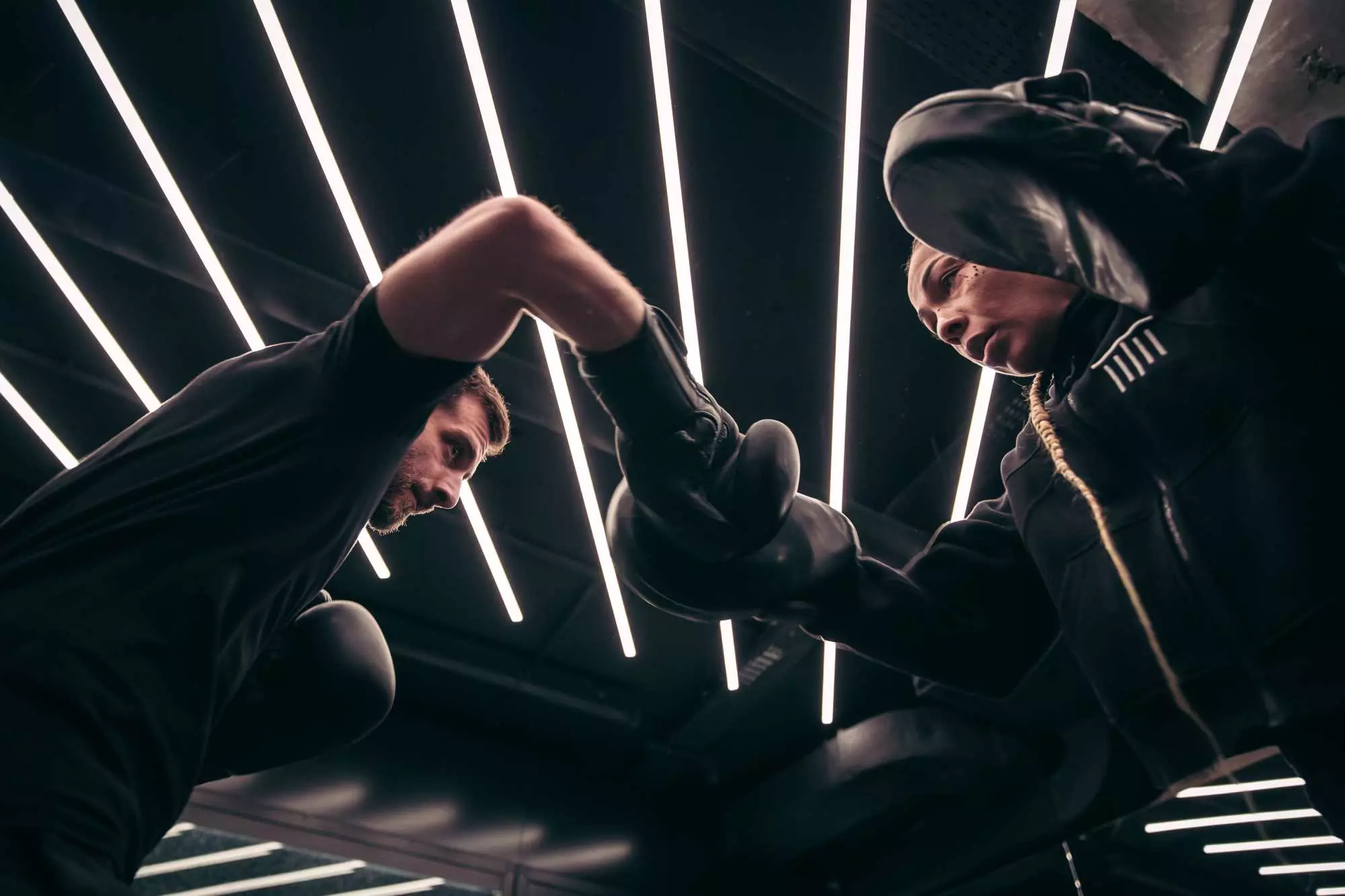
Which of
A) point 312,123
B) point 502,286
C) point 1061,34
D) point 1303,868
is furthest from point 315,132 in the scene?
point 1303,868

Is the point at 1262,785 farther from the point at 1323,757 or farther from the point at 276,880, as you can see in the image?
the point at 276,880

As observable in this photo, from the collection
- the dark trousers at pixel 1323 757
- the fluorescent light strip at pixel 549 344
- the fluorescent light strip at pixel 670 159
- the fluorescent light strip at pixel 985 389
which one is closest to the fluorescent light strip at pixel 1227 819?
the fluorescent light strip at pixel 985 389

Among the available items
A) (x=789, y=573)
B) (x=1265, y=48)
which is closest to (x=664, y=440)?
(x=789, y=573)

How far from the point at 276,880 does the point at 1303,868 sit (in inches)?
146

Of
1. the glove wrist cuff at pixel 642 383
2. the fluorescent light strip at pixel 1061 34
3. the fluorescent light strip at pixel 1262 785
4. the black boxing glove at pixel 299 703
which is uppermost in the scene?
the fluorescent light strip at pixel 1061 34

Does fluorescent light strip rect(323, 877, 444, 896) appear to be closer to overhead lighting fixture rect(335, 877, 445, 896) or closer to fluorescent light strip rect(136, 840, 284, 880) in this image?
overhead lighting fixture rect(335, 877, 445, 896)

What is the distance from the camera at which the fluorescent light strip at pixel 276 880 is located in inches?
117

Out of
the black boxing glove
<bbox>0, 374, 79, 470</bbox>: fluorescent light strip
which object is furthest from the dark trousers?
<bbox>0, 374, 79, 470</bbox>: fluorescent light strip

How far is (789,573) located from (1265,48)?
1.63 m

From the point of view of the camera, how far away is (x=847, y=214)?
1.50 metres

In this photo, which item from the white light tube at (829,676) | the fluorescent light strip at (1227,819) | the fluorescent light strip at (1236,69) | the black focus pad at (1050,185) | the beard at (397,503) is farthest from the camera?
the white light tube at (829,676)

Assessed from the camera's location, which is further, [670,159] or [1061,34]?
[670,159]

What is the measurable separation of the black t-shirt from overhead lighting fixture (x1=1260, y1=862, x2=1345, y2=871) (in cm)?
320

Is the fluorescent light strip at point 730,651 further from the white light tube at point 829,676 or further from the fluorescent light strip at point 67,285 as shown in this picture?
the fluorescent light strip at point 67,285
